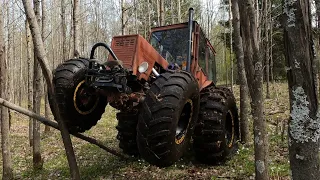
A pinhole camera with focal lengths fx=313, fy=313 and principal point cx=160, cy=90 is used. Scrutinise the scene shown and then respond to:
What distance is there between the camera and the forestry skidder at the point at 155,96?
4.19 m

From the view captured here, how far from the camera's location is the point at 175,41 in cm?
673

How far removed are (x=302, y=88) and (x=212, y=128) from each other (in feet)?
11.4

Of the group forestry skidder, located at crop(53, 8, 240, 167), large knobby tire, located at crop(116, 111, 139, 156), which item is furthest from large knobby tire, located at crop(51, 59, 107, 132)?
large knobby tire, located at crop(116, 111, 139, 156)

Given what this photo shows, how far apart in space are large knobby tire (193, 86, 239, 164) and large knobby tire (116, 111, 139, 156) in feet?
4.19

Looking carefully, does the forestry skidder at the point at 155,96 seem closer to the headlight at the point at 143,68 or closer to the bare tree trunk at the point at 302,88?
the headlight at the point at 143,68

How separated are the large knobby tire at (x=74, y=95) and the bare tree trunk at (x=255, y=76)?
8.21 ft

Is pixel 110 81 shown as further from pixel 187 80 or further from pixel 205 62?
pixel 205 62

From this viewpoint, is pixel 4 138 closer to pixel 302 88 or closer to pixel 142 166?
pixel 142 166

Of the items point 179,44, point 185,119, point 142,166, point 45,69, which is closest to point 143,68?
point 185,119

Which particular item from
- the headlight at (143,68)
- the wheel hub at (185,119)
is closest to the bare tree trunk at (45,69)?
the headlight at (143,68)

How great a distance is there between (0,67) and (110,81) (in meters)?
4.43

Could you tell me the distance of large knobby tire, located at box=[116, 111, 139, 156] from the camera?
6371 mm

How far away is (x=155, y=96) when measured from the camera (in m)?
4.16

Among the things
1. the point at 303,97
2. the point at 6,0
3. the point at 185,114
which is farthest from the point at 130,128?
the point at 6,0
